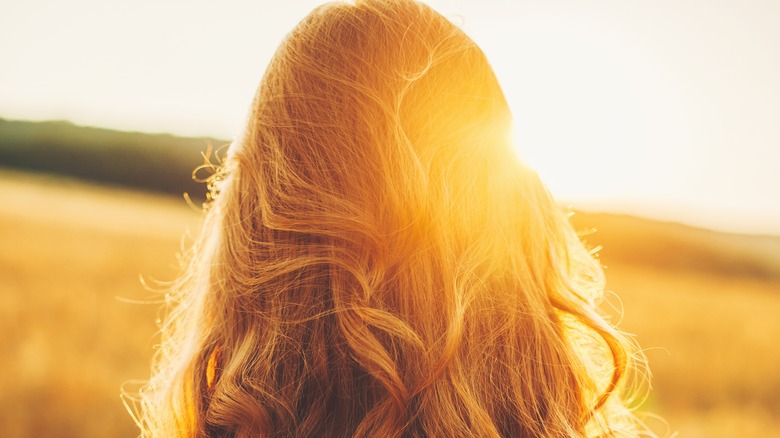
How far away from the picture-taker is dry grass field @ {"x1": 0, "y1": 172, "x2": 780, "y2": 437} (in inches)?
130

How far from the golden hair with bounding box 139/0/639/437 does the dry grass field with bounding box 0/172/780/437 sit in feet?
1.53

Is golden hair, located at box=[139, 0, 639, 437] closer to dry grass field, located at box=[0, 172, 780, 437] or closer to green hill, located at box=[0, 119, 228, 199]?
dry grass field, located at box=[0, 172, 780, 437]

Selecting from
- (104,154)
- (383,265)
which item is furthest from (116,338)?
(104,154)

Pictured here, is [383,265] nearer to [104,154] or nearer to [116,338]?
[116,338]

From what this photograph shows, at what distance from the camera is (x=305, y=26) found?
1.32 m

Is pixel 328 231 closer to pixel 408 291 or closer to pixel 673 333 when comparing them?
pixel 408 291

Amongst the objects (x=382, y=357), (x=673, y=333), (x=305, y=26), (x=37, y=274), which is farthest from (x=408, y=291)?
(x=673, y=333)

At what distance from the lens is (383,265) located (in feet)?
3.81

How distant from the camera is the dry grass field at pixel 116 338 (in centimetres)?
331

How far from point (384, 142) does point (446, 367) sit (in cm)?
45

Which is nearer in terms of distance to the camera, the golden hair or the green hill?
the golden hair

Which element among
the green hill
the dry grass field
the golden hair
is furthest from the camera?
Answer: the green hill

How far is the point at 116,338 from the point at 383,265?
3.87 metres

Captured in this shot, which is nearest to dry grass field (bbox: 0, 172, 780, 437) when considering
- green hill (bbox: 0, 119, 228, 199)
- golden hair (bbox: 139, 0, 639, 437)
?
golden hair (bbox: 139, 0, 639, 437)
